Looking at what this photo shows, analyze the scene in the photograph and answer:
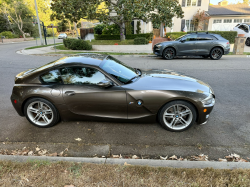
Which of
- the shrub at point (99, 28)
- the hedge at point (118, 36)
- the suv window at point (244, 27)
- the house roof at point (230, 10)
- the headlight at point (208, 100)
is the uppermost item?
the house roof at point (230, 10)

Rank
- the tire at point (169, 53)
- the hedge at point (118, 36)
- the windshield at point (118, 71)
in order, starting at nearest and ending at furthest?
the windshield at point (118, 71) < the tire at point (169, 53) < the hedge at point (118, 36)

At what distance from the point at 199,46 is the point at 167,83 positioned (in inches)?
372

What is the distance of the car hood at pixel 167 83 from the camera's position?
3.43m

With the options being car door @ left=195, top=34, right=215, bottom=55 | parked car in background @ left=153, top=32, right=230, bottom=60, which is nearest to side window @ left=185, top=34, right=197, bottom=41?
parked car in background @ left=153, top=32, right=230, bottom=60

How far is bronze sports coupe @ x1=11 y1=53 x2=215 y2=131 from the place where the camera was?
3.39 m

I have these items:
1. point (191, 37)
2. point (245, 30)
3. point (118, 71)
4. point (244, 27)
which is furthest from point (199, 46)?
point (244, 27)

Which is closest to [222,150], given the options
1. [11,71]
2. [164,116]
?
[164,116]

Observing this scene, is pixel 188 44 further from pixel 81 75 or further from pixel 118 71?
pixel 81 75

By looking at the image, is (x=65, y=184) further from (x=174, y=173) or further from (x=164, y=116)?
(x=164, y=116)

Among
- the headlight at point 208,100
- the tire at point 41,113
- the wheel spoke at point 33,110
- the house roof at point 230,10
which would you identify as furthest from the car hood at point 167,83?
the house roof at point 230,10

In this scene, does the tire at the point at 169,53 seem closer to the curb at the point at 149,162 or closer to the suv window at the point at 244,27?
the curb at the point at 149,162

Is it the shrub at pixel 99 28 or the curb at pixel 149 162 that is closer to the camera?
the curb at pixel 149 162

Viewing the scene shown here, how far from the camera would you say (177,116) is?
349 cm

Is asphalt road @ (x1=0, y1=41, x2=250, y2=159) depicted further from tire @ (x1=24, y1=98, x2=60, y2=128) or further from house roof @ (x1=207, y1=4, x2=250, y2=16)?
house roof @ (x1=207, y1=4, x2=250, y2=16)
